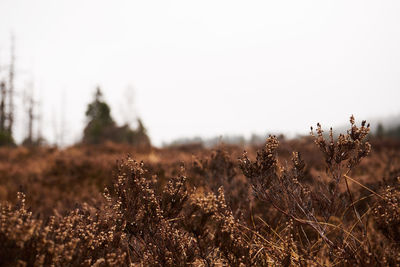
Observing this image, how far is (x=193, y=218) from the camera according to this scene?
2145 millimetres

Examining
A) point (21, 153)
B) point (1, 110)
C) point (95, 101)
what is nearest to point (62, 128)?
point (1, 110)

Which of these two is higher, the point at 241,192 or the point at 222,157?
the point at 222,157

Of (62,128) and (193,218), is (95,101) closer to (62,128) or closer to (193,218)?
(62,128)

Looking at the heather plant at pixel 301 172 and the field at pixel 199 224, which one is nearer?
the field at pixel 199 224

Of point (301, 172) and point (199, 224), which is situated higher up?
point (301, 172)

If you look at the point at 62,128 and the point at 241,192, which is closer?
the point at 241,192

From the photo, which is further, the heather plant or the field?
the heather plant

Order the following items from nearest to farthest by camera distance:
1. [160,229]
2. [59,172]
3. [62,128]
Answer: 1. [160,229]
2. [59,172]
3. [62,128]

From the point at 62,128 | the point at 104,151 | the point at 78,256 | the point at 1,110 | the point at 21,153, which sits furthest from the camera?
the point at 62,128

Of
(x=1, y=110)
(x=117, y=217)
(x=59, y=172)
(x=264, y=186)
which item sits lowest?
(x=59, y=172)

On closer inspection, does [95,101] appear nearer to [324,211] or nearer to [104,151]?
[104,151]

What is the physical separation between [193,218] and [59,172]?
29.5 feet

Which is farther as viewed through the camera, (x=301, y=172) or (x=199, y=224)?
(x=301, y=172)

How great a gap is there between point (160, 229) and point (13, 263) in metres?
0.99
